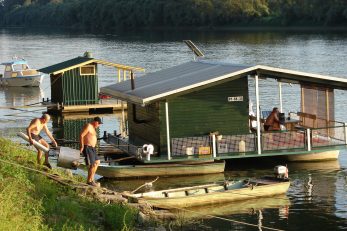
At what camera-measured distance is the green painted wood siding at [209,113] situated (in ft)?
89.1

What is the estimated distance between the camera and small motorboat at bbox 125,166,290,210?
2171 centimetres

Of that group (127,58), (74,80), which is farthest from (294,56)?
(74,80)

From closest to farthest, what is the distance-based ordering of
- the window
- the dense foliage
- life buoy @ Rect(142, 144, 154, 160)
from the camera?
life buoy @ Rect(142, 144, 154, 160) → the window → the dense foliage

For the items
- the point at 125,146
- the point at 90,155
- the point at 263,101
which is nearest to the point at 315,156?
the point at 125,146

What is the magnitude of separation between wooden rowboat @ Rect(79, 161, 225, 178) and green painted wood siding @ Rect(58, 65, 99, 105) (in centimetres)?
1832

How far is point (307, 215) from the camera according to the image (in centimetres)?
2216

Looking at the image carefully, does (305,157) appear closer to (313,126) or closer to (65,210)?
(313,126)

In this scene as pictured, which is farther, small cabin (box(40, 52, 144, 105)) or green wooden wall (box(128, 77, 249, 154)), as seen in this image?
small cabin (box(40, 52, 144, 105))

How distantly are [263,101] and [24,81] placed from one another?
21.1 meters

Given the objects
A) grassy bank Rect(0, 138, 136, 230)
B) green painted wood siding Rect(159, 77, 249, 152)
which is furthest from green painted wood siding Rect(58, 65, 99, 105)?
grassy bank Rect(0, 138, 136, 230)

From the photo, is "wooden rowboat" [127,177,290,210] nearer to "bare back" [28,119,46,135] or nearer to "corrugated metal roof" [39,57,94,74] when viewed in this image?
"bare back" [28,119,46,135]

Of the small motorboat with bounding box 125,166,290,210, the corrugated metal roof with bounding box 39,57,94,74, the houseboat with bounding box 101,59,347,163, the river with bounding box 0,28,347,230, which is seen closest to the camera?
the small motorboat with bounding box 125,166,290,210

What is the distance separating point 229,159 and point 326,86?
4355mm

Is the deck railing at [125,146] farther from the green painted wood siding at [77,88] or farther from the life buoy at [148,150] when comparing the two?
the green painted wood siding at [77,88]
